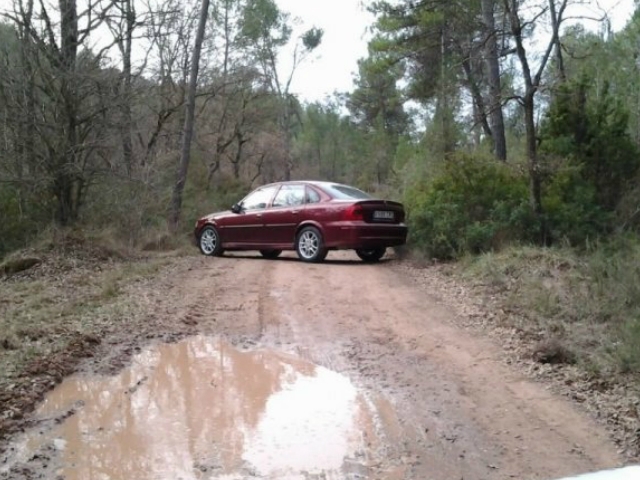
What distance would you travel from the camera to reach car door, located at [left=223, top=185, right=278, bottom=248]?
12945 mm

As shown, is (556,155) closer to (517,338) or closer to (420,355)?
(517,338)

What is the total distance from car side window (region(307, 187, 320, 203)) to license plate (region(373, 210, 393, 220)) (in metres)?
1.19

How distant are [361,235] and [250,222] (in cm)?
282

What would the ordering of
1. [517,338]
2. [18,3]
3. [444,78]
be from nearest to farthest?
[517,338]
[18,3]
[444,78]

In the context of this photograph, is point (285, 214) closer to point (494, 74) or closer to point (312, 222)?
point (312, 222)

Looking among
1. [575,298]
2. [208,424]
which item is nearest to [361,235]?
[575,298]

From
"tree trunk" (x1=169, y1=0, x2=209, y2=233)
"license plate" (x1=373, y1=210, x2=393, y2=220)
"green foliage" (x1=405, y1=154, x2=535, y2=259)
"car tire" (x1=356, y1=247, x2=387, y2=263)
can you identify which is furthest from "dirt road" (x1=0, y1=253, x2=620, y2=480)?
"tree trunk" (x1=169, y1=0, x2=209, y2=233)

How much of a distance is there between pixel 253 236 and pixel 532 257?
579 cm

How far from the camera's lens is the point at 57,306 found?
316 inches

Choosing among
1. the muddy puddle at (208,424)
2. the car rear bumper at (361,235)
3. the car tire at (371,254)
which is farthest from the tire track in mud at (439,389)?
the car tire at (371,254)

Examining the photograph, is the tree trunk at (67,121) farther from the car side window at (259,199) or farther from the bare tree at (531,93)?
the bare tree at (531,93)

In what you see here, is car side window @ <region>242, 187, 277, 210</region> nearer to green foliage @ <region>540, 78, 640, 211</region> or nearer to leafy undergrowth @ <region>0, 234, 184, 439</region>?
leafy undergrowth @ <region>0, 234, 184, 439</region>

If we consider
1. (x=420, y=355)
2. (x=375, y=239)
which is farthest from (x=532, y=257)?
(x=420, y=355)

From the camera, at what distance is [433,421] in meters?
4.43
